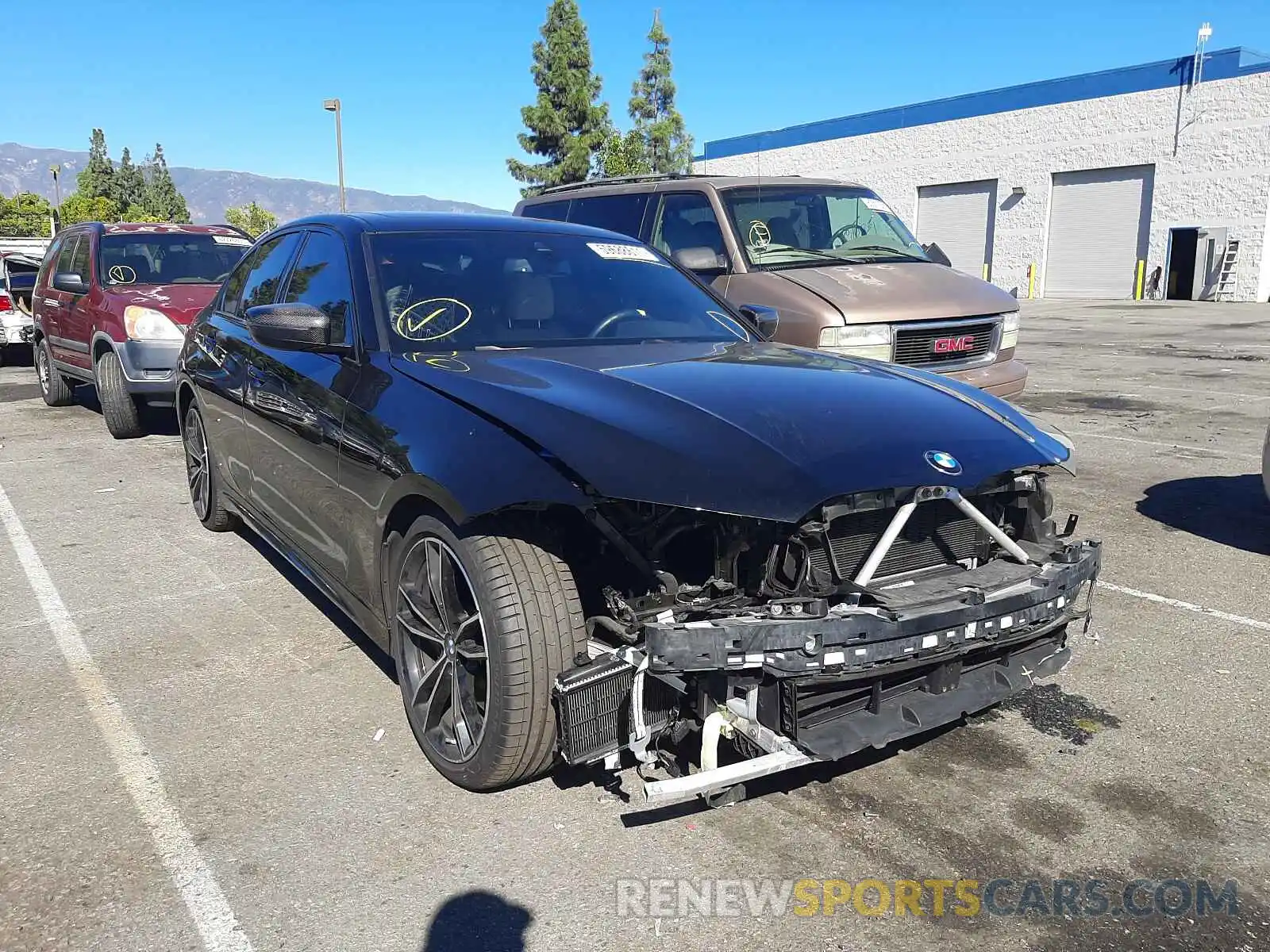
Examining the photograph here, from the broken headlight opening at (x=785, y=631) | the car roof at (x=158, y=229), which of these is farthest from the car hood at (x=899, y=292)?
the car roof at (x=158, y=229)

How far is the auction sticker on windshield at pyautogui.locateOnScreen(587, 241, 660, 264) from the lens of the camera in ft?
14.3

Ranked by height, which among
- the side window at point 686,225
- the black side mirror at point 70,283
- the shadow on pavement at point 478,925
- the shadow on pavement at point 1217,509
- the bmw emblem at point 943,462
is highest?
the side window at point 686,225

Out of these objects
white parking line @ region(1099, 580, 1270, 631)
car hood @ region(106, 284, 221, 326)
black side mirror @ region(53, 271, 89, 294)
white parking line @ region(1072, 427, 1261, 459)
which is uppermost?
black side mirror @ region(53, 271, 89, 294)

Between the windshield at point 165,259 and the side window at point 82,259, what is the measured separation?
20 cm

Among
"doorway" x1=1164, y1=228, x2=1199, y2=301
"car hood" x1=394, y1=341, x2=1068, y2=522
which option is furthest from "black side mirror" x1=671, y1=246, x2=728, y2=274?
"doorway" x1=1164, y1=228, x2=1199, y2=301

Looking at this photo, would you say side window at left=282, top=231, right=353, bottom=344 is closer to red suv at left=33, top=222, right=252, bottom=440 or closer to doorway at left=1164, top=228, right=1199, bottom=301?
red suv at left=33, top=222, right=252, bottom=440

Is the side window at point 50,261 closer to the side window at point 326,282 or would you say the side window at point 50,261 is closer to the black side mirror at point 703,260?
the black side mirror at point 703,260

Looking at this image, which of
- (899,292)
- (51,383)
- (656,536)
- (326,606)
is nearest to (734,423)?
(656,536)

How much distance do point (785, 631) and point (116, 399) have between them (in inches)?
311

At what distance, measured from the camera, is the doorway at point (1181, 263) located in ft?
104

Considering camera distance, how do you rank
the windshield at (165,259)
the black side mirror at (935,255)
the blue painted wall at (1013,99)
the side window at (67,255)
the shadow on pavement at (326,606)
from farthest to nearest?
the blue painted wall at (1013,99) < the side window at (67,255) < the windshield at (165,259) < the black side mirror at (935,255) < the shadow on pavement at (326,606)

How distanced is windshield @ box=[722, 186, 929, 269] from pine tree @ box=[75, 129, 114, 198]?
88224mm

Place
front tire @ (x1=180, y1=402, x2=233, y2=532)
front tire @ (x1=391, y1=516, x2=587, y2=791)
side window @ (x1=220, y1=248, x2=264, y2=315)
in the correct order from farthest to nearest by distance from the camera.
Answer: front tire @ (x1=180, y1=402, x2=233, y2=532), side window @ (x1=220, y1=248, x2=264, y2=315), front tire @ (x1=391, y1=516, x2=587, y2=791)

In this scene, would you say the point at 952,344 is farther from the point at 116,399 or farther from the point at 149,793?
the point at 116,399
